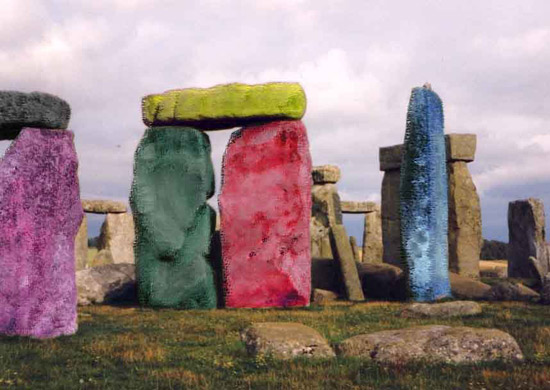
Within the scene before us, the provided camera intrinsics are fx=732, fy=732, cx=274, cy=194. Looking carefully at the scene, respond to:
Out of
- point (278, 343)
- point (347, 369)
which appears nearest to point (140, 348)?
point (278, 343)

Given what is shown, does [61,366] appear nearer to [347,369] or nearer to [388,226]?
[347,369]

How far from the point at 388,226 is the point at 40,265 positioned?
12188 mm

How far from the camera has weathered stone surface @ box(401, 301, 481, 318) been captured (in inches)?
417

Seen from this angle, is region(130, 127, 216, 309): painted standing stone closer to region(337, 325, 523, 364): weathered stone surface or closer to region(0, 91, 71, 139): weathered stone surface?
region(0, 91, 71, 139): weathered stone surface

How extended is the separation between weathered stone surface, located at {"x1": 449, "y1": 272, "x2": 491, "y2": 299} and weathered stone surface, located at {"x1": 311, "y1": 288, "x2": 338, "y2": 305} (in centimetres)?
227

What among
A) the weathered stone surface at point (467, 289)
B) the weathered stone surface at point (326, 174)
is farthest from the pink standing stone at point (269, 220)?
the weathered stone surface at point (326, 174)

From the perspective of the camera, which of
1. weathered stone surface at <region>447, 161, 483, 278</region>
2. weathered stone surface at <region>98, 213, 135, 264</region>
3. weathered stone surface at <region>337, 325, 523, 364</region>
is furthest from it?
weathered stone surface at <region>98, 213, 135, 264</region>

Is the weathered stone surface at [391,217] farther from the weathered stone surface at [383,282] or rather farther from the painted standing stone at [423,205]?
the painted standing stone at [423,205]

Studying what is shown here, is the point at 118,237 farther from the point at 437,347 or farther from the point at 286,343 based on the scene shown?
the point at 437,347

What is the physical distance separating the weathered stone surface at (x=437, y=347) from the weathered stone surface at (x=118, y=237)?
1621 cm

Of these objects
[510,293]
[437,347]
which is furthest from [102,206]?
[437,347]

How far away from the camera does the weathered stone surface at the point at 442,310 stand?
34.8 ft

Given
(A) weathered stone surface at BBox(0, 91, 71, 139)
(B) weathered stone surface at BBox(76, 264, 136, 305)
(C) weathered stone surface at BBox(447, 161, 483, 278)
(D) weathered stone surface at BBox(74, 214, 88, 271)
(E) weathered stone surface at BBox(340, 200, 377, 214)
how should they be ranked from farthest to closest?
(E) weathered stone surface at BBox(340, 200, 377, 214), (D) weathered stone surface at BBox(74, 214, 88, 271), (C) weathered stone surface at BBox(447, 161, 483, 278), (B) weathered stone surface at BBox(76, 264, 136, 305), (A) weathered stone surface at BBox(0, 91, 71, 139)

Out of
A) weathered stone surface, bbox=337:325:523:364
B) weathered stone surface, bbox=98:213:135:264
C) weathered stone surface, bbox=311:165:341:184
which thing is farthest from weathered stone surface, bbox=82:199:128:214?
weathered stone surface, bbox=337:325:523:364
